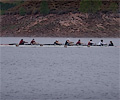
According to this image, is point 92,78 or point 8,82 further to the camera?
point 92,78

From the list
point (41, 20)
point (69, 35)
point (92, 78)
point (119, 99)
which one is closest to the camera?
point (119, 99)

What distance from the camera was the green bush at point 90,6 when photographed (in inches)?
6513

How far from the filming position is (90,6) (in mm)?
166625

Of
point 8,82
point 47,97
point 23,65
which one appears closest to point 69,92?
point 47,97

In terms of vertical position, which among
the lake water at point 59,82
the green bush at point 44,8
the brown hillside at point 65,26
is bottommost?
the lake water at point 59,82

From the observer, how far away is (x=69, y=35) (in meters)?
158

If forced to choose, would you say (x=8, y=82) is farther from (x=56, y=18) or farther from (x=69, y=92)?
(x=56, y=18)

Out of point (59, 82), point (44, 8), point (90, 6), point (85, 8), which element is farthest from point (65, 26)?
point (59, 82)

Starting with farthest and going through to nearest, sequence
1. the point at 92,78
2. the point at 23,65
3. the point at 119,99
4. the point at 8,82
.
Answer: the point at 23,65
the point at 92,78
the point at 8,82
the point at 119,99

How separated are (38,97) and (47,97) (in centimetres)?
65

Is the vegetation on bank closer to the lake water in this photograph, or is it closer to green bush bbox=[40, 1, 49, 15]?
green bush bbox=[40, 1, 49, 15]

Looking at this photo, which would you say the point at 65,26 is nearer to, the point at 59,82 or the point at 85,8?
the point at 85,8

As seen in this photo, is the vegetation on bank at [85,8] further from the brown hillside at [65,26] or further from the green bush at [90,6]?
the brown hillside at [65,26]

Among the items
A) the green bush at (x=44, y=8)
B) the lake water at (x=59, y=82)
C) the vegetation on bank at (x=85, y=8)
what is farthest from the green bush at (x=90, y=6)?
the lake water at (x=59, y=82)
